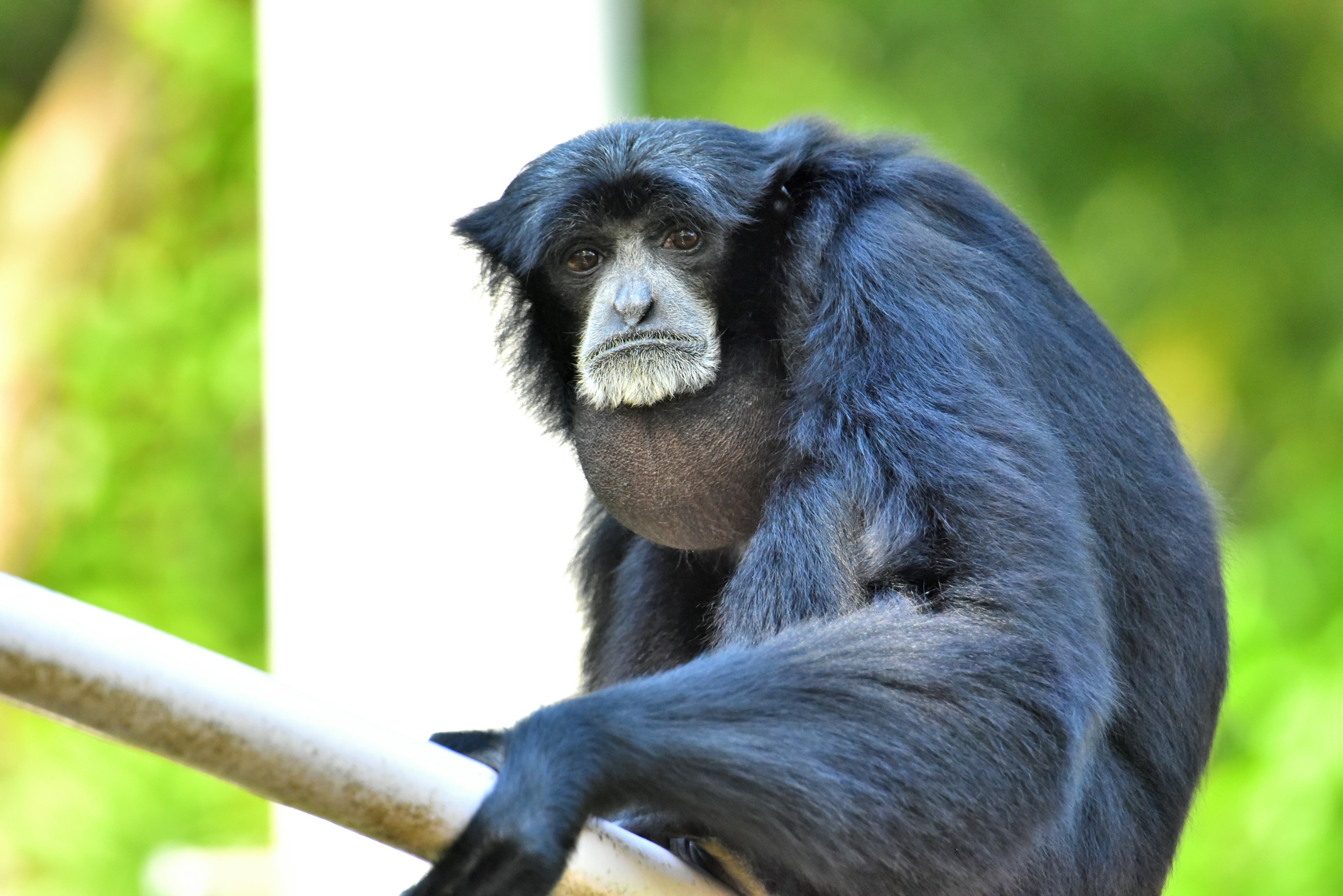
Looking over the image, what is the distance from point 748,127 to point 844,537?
4.58m

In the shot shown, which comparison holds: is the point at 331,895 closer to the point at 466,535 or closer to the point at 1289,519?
the point at 466,535

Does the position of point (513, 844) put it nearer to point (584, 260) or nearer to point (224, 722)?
point (224, 722)

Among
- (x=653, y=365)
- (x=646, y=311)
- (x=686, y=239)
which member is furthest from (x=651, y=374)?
(x=686, y=239)

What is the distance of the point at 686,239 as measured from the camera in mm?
2666

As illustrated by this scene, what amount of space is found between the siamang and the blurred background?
3.03 m

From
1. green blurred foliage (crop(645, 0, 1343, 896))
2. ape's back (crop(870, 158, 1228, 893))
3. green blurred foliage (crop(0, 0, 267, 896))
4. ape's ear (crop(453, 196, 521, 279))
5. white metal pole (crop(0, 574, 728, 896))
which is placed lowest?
white metal pole (crop(0, 574, 728, 896))

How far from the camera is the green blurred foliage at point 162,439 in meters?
7.10

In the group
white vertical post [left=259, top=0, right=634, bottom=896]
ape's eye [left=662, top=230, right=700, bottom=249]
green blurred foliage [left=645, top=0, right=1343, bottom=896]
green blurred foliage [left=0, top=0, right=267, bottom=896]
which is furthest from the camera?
green blurred foliage [left=0, top=0, right=267, bottom=896]

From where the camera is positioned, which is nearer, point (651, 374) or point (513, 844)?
point (513, 844)

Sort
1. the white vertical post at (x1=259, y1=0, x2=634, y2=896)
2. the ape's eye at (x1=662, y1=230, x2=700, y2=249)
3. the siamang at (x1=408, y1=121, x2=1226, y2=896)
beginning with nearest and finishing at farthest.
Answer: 1. the siamang at (x1=408, y1=121, x2=1226, y2=896)
2. the ape's eye at (x1=662, y1=230, x2=700, y2=249)
3. the white vertical post at (x1=259, y1=0, x2=634, y2=896)

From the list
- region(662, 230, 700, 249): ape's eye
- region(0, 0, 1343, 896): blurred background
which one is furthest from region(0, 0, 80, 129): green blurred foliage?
region(662, 230, 700, 249): ape's eye

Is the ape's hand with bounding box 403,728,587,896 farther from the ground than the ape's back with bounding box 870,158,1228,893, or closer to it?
closer to it

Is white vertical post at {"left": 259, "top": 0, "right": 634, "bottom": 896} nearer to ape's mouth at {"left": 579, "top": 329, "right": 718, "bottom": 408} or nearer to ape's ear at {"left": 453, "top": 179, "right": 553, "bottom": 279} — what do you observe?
ape's ear at {"left": 453, "top": 179, "right": 553, "bottom": 279}

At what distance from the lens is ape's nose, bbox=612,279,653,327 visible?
261 centimetres
